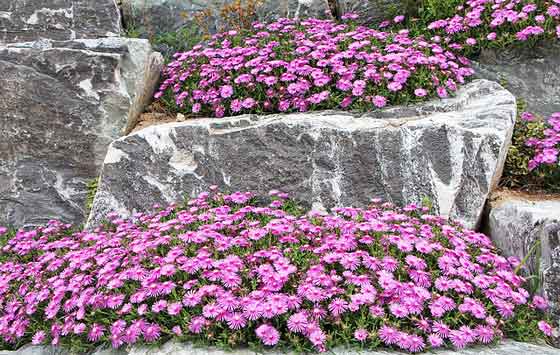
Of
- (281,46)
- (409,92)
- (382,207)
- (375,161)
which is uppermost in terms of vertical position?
(281,46)

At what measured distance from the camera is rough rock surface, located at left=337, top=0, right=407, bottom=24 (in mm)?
6402

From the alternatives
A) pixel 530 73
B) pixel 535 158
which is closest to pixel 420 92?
pixel 535 158

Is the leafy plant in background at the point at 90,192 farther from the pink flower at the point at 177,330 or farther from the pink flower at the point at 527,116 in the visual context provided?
the pink flower at the point at 527,116

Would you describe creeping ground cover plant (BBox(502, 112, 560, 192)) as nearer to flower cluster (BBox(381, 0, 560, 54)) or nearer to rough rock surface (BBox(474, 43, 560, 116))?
rough rock surface (BBox(474, 43, 560, 116))

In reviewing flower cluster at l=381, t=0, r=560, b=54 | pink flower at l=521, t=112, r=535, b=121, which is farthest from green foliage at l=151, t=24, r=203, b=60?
pink flower at l=521, t=112, r=535, b=121

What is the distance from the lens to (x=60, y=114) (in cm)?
543

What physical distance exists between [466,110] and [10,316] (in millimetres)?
3967

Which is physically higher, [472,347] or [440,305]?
[440,305]

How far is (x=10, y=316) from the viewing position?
3713 millimetres

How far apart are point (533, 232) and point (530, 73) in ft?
8.04

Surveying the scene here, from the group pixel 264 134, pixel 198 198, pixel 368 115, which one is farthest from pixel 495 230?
pixel 198 198

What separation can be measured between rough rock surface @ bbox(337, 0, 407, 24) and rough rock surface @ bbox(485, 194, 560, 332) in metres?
2.78

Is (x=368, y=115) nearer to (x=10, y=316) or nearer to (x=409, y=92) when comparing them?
(x=409, y=92)

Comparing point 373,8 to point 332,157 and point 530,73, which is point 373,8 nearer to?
point 530,73
